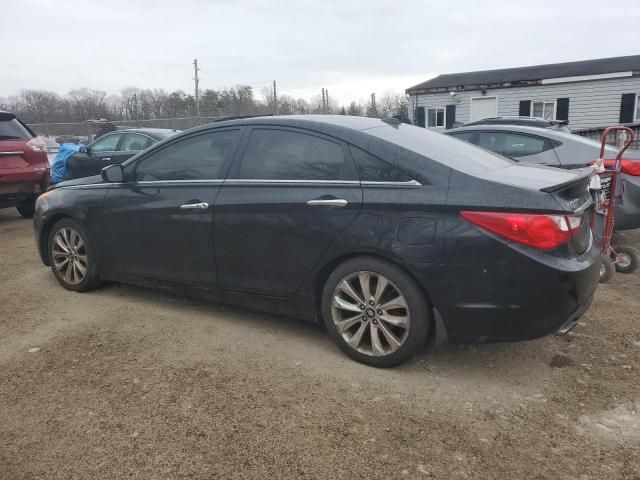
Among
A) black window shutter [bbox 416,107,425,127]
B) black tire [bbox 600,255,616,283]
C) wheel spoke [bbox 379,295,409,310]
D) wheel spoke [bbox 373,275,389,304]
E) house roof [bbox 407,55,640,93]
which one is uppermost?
house roof [bbox 407,55,640,93]

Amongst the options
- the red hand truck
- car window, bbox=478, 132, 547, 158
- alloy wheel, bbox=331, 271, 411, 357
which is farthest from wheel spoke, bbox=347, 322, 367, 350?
car window, bbox=478, 132, 547, 158

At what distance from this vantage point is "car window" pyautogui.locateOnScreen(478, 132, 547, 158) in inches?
265

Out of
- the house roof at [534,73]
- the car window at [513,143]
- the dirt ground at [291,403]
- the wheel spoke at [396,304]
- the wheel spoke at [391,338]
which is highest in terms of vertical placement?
the house roof at [534,73]

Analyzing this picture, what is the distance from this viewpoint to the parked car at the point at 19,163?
25.3 feet

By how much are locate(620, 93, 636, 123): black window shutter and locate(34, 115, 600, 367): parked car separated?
60.9ft

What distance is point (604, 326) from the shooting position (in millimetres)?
3939

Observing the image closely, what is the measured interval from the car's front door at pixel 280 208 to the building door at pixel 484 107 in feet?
65.2

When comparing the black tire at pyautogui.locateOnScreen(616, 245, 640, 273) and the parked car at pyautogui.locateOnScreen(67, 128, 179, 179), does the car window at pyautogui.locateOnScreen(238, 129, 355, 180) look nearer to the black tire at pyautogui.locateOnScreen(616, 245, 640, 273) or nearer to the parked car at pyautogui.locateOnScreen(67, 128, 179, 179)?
the black tire at pyautogui.locateOnScreen(616, 245, 640, 273)

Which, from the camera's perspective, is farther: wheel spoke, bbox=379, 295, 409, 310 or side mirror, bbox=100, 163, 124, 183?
side mirror, bbox=100, 163, 124, 183

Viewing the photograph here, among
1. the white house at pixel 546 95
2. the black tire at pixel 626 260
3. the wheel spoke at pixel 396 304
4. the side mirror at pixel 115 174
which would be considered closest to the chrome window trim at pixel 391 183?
the wheel spoke at pixel 396 304

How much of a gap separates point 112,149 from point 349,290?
864cm

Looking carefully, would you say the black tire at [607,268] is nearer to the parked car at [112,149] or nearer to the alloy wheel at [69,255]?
the alloy wheel at [69,255]

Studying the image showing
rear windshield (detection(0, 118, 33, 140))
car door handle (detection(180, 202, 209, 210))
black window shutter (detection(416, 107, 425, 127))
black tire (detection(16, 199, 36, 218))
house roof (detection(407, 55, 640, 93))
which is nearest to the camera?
car door handle (detection(180, 202, 209, 210))

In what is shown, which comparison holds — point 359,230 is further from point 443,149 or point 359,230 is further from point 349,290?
point 443,149
